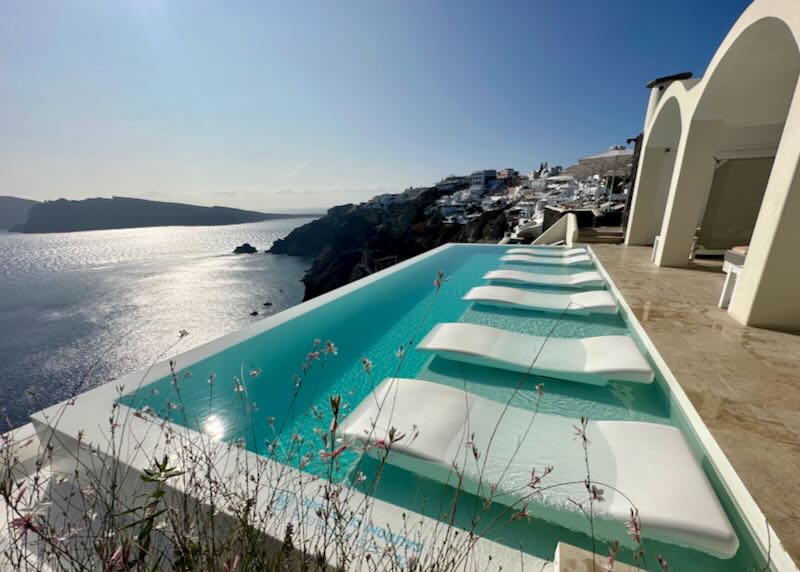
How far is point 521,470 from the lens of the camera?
2.07 m

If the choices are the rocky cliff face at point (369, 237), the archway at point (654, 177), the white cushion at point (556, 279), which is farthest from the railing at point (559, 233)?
the rocky cliff face at point (369, 237)

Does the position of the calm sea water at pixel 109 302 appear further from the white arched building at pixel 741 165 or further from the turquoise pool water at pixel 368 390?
the white arched building at pixel 741 165

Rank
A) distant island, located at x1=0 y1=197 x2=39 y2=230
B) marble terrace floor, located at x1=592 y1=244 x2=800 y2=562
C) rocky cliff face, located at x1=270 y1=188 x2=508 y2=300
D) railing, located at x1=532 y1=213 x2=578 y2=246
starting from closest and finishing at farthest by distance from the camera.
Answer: marble terrace floor, located at x1=592 y1=244 x2=800 y2=562 → railing, located at x1=532 y1=213 x2=578 y2=246 → rocky cliff face, located at x1=270 y1=188 x2=508 y2=300 → distant island, located at x1=0 y1=197 x2=39 y2=230

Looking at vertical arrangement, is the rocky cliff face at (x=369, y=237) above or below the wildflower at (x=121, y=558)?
below

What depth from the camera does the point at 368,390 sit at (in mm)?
3357

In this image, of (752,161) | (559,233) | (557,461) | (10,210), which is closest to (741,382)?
(557,461)

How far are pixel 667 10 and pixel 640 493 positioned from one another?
8404mm

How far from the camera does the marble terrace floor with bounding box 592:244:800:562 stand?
5.30 ft

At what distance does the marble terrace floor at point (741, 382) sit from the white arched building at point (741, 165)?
18.3 inches

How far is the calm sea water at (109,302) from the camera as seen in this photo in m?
21.2

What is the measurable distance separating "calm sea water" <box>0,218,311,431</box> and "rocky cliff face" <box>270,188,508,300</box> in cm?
402

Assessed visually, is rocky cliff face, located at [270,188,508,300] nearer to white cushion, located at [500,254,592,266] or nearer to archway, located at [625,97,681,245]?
archway, located at [625,97,681,245]

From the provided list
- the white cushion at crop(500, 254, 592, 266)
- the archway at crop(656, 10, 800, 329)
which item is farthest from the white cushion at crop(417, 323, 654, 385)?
the white cushion at crop(500, 254, 592, 266)

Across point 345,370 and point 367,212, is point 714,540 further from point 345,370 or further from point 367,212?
point 367,212
